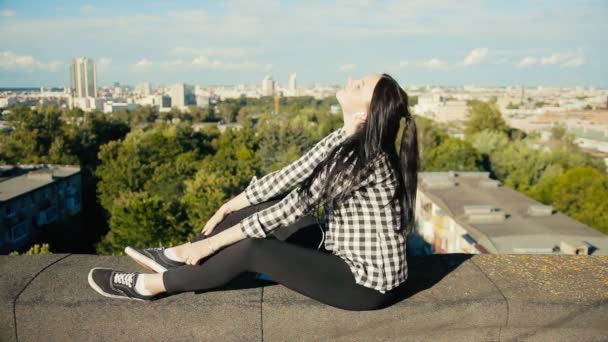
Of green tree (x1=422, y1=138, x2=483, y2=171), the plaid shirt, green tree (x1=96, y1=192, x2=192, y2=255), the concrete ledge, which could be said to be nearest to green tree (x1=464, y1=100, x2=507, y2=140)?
green tree (x1=422, y1=138, x2=483, y2=171)

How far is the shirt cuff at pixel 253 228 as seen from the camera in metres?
2.37

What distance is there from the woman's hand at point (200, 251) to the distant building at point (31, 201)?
2423 cm

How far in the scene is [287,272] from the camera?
93.0 inches

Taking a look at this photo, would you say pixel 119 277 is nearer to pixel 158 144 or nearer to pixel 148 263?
pixel 148 263

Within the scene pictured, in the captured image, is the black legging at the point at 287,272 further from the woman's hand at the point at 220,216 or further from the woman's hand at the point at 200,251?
the woman's hand at the point at 220,216

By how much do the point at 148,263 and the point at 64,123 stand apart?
45.0 metres

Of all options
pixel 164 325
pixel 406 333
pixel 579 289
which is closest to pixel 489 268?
pixel 579 289

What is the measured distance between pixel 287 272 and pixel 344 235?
298 mm

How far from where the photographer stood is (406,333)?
242 cm

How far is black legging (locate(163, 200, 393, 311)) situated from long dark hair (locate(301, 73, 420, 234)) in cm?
25

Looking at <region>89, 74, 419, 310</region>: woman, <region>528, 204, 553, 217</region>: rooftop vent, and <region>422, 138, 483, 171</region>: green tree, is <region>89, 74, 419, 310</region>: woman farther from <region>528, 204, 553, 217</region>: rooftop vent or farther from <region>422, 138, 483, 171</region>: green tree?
<region>422, 138, 483, 171</region>: green tree

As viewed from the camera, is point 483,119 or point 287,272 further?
point 483,119

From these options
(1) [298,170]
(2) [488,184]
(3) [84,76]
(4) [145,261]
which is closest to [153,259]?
(4) [145,261]

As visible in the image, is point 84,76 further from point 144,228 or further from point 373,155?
point 373,155
